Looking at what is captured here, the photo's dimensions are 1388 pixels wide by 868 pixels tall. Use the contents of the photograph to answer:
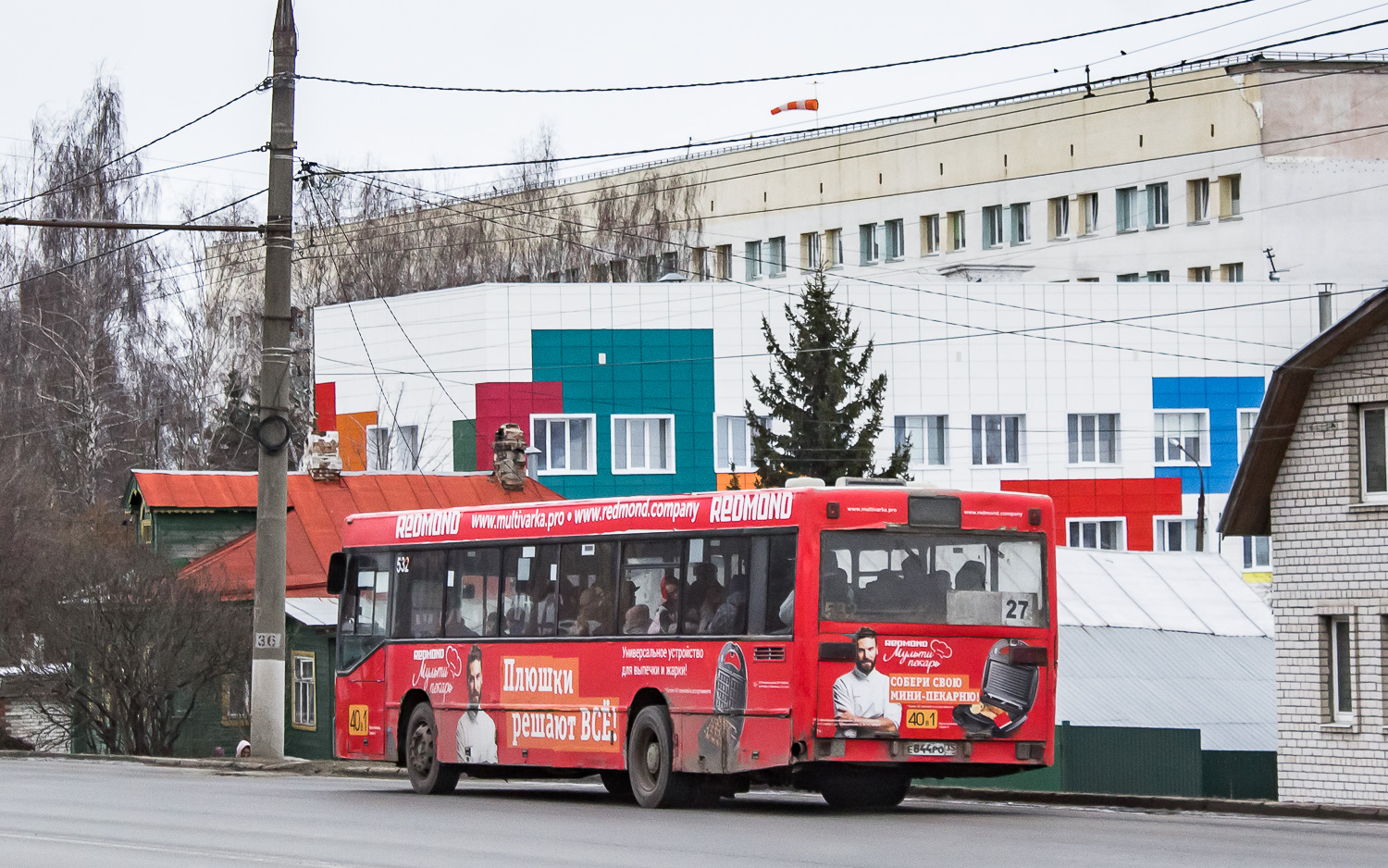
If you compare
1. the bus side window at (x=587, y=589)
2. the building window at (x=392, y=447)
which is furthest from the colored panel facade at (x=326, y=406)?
the bus side window at (x=587, y=589)

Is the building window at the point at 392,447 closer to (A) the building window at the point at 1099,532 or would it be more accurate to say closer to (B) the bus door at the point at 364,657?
(A) the building window at the point at 1099,532

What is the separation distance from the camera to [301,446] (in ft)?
259

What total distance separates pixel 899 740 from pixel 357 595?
8532 mm

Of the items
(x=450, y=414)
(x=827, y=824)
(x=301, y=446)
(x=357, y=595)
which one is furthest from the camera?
(x=301, y=446)

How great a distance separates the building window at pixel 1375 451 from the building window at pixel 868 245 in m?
55.8

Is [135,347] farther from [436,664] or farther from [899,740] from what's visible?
[899,740]

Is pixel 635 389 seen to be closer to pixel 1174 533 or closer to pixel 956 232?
pixel 1174 533

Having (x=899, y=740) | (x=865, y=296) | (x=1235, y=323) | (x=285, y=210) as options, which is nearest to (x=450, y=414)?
(x=865, y=296)

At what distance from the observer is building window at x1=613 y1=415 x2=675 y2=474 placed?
62.1 metres

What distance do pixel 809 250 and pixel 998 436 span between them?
67.2ft

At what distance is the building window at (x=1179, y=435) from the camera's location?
2552 inches

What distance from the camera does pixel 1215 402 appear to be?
212 ft

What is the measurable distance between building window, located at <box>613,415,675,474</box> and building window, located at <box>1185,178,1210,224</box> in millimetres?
22821

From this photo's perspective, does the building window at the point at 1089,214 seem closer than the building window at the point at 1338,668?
No
